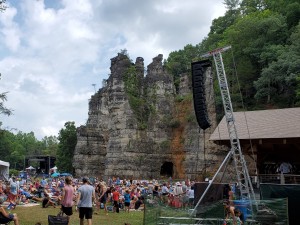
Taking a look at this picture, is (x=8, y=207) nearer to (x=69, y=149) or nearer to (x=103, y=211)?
(x=103, y=211)

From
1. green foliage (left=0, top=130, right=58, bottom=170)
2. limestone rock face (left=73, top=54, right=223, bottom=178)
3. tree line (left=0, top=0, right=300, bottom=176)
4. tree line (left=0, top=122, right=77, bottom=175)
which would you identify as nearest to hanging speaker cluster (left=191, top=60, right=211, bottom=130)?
tree line (left=0, top=122, right=77, bottom=175)

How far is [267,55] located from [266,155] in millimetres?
23187

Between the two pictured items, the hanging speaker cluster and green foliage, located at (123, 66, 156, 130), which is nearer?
the hanging speaker cluster

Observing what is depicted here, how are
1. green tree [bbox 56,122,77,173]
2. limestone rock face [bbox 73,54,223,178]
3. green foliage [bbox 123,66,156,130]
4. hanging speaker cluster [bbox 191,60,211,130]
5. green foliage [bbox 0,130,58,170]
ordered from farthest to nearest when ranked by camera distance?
green foliage [bbox 0,130,58,170], green tree [bbox 56,122,77,173], green foliage [bbox 123,66,156,130], limestone rock face [bbox 73,54,223,178], hanging speaker cluster [bbox 191,60,211,130]

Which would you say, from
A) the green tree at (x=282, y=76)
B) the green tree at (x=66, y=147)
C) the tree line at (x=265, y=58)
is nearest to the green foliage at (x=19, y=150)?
the green tree at (x=66, y=147)

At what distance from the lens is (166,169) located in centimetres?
4466

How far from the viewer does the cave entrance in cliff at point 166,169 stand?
43.8m

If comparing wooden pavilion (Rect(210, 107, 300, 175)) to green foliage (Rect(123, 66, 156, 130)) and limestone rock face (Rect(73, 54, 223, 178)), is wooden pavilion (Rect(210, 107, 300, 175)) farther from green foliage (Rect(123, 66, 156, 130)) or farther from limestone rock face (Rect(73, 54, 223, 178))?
green foliage (Rect(123, 66, 156, 130))

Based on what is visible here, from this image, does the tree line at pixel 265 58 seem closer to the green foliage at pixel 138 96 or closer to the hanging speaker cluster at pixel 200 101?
the green foliage at pixel 138 96

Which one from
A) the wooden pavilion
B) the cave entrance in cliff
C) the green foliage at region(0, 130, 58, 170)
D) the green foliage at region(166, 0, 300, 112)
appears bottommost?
the cave entrance in cliff

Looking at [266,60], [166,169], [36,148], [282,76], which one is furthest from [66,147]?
[36,148]

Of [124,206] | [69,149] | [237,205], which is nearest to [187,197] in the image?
[124,206]

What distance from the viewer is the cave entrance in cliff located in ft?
144

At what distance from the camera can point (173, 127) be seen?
42719mm
